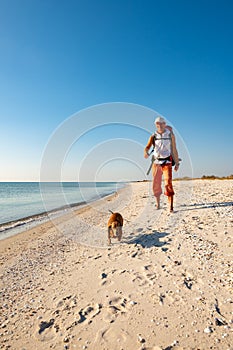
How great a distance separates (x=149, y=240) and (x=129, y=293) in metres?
2.32

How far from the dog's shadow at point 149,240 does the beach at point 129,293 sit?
3 centimetres

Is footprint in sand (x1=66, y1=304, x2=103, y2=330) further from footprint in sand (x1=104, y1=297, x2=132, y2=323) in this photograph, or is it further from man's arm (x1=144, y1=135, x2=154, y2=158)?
man's arm (x1=144, y1=135, x2=154, y2=158)

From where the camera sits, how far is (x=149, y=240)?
5863 millimetres


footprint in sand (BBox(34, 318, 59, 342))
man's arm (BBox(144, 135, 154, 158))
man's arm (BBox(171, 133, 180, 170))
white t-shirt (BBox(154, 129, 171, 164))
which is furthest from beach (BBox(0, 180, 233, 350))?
man's arm (BBox(144, 135, 154, 158))

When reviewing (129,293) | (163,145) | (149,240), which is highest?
(163,145)

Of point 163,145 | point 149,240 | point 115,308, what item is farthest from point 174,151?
point 115,308

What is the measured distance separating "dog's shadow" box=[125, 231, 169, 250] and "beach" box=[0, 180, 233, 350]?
0.09ft

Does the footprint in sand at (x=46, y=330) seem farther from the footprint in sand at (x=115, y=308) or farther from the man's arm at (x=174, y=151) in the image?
the man's arm at (x=174, y=151)

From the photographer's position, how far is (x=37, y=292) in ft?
13.8

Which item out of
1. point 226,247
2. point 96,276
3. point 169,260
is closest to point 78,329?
point 96,276

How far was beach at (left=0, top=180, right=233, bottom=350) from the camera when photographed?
2.78m

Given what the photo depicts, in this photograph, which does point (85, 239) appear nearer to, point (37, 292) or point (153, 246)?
point (153, 246)

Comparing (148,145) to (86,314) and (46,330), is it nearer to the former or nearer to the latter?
(86,314)

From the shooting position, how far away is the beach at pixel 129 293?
2775mm
